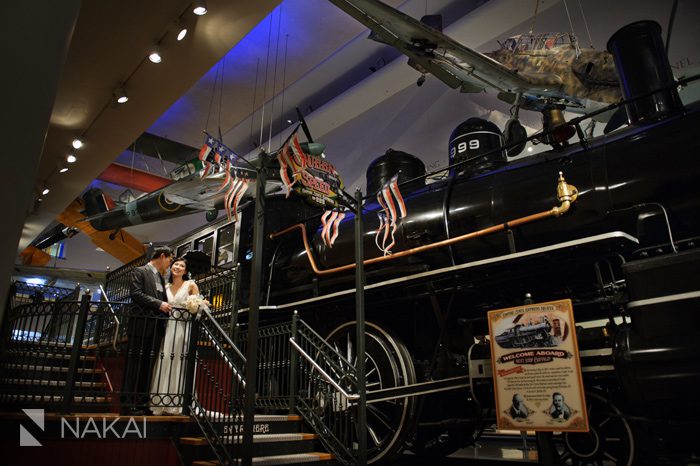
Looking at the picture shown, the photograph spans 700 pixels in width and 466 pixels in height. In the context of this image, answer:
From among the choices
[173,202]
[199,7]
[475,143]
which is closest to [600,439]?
[475,143]

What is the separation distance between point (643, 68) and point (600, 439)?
11.0ft

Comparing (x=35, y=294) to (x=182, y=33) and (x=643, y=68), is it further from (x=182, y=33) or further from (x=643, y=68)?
(x=643, y=68)

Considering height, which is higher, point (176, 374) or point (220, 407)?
point (176, 374)

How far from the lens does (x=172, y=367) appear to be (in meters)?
5.18

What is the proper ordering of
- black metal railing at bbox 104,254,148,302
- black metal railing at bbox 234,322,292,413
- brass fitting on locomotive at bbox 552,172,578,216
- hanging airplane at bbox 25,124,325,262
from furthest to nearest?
black metal railing at bbox 104,254,148,302 → hanging airplane at bbox 25,124,325,262 → black metal railing at bbox 234,322,292,413 → brass fitting on locomotive at bbox 552,172,578,216

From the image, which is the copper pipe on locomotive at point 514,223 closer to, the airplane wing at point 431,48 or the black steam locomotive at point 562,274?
the black steam locomotive at point 562,274

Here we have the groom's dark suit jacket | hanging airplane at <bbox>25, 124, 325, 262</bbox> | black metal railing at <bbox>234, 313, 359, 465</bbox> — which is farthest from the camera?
hanging airplane at <bbox>25, 124, 325, 262</bbox>

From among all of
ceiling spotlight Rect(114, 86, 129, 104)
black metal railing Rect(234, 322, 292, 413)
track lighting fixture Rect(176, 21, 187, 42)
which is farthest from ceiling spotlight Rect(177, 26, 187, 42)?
black metal railing Rect(234, 322, 292, 413)

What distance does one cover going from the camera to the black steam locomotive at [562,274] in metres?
3.34

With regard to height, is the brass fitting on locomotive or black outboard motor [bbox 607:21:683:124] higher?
black outboard motor [bbox 607:21:683:124]

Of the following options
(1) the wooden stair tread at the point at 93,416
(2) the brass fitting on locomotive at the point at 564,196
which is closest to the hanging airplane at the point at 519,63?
(2) the brass fitting on locomotive at the point at 564,196

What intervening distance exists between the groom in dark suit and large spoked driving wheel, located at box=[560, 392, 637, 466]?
4095 mm

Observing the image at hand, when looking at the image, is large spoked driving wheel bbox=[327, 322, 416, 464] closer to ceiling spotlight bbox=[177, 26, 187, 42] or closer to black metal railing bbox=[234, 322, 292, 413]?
black metal railing bbox=[234, 322, 292, 413]

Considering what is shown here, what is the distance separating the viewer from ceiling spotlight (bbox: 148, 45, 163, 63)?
5484 mm
